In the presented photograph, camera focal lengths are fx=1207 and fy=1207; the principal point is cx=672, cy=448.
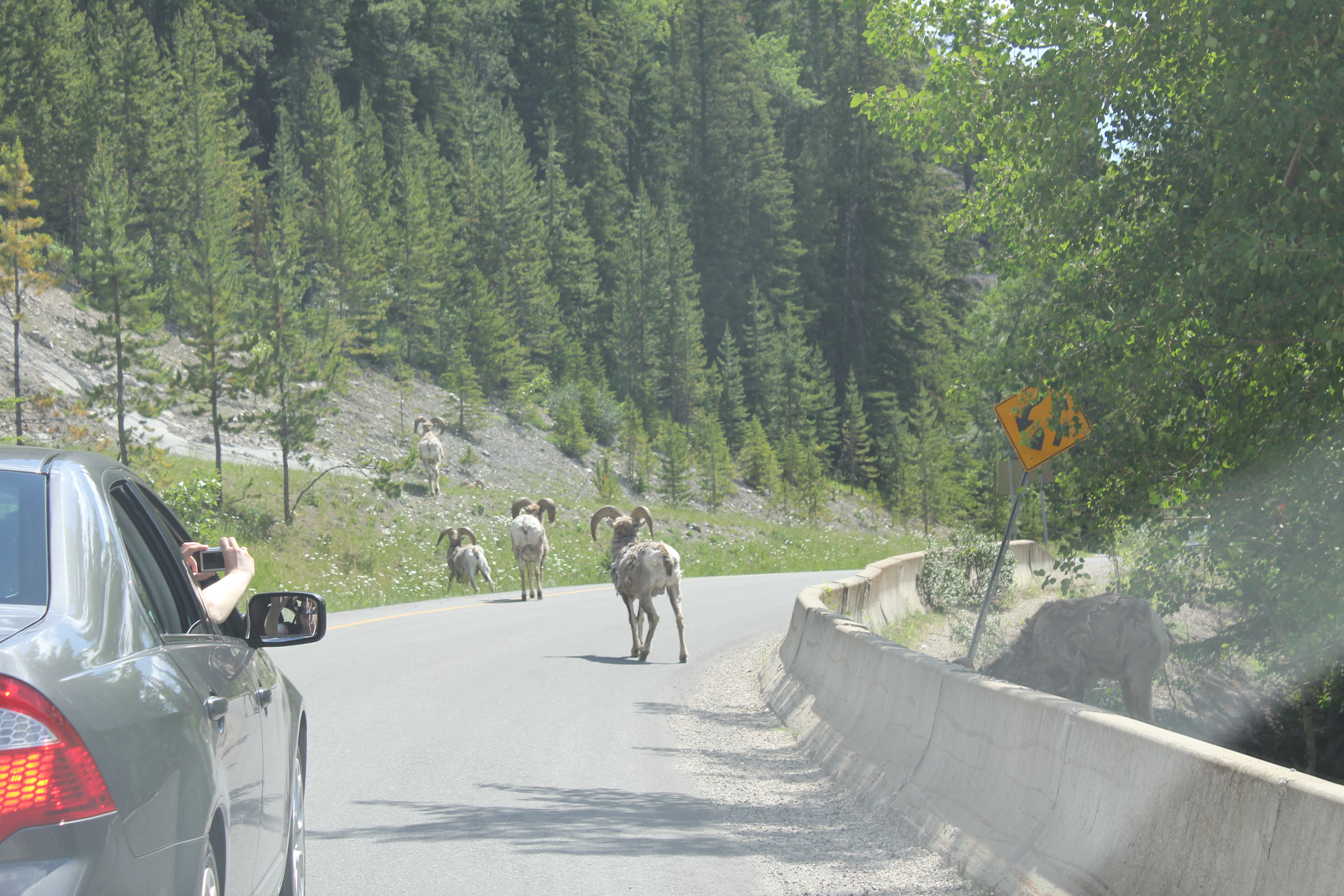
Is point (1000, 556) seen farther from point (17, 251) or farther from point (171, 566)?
point (17, 251)

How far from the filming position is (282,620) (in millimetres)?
4703

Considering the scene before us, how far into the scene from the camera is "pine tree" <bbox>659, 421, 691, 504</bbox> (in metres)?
61.1

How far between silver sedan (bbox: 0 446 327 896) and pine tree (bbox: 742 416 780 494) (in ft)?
218

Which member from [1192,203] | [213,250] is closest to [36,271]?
[213,250]

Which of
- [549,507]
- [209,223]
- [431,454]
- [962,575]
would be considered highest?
[209,223]

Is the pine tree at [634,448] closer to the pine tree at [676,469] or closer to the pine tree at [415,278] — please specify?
the pine tree at [676,469]

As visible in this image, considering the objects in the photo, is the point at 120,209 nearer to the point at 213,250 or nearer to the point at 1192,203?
the point at 213,250

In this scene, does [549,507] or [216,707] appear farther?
[549,507]

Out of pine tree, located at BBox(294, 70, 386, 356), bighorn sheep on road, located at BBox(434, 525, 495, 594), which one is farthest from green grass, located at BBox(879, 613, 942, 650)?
pine tree, located at BBox(294, 70, 386, 356)

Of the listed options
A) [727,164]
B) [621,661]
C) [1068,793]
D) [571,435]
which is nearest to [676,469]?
[571,435]

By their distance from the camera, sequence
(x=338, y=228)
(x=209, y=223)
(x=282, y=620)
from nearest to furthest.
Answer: (x=282, y=620) < (x=209, y=223) < (x=338, y=228)

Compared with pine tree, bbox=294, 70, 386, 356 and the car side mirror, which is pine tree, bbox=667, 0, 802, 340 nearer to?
pine tree, bbox=294, 70, 386, 356

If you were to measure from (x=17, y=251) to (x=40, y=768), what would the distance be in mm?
40777

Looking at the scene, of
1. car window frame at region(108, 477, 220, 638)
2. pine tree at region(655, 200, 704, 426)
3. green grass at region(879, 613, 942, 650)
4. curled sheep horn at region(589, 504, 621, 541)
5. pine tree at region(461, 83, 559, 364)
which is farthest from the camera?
pine tree at region(655, 200, 704, 426)
